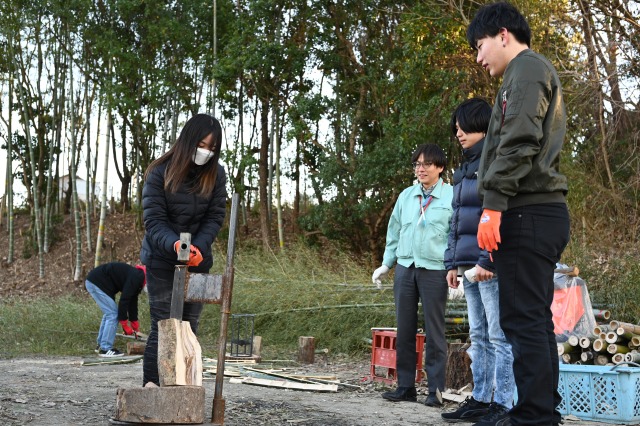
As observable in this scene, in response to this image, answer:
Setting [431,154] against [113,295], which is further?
[113,295]

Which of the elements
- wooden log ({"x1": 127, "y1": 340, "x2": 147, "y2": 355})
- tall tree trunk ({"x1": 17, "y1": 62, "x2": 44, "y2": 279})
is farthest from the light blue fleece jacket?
tall tree trunk ({"x1": 17, "y1": 62, "x2": 44, "y2": 279})

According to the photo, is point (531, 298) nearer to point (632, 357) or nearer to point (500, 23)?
point (500, 23)

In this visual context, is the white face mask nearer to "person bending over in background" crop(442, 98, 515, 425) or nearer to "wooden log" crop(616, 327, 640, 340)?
"person bending over in background" crop(442, 98, 515, 425)

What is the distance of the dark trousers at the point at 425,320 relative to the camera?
5.38m

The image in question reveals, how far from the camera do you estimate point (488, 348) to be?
4.68m

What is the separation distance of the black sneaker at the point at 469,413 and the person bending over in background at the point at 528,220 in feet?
4.26

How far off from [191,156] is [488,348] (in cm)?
206

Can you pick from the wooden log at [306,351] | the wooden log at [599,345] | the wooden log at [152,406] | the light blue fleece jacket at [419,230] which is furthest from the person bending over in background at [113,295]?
the wooden log at [152,406]

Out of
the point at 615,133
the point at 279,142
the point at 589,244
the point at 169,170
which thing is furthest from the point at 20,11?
the point at 169,170

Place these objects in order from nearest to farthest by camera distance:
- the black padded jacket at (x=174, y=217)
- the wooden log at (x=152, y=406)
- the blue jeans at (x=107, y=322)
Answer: the wooden log at (x=152, y=406) < the black padded jacket at (x=174, y=217) < the blue jeans at (x=107, y=322)

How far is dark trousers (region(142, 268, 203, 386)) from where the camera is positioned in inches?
163

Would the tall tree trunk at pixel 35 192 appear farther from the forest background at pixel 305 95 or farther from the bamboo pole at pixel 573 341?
the bamboo pole at pixel 573 341

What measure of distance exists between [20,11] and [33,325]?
436 inches

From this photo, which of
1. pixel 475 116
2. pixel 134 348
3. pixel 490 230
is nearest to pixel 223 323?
pixel 490 230
